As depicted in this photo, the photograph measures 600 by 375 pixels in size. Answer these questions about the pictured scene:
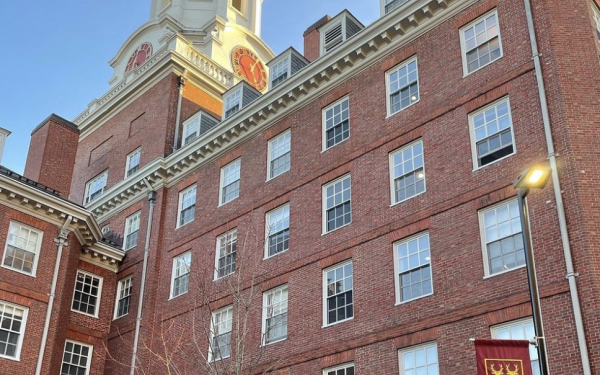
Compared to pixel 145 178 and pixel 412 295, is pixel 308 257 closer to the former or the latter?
Answer: pixel 412 295

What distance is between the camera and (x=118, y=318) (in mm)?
31422

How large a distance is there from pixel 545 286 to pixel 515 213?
2.29m

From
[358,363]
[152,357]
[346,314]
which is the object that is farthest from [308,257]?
[152,357]

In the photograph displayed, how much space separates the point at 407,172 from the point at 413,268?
3.22 m

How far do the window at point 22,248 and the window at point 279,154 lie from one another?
943 cm

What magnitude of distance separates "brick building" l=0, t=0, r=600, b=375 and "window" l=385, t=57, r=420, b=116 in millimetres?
59

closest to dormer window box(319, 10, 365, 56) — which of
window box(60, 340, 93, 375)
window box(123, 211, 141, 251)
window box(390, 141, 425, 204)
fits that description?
window box(390, 141, 425, 204)


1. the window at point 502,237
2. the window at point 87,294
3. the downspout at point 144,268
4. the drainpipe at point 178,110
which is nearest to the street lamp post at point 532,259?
the window at point 502,237

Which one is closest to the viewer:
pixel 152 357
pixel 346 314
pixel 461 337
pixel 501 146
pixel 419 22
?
pixel 461 337

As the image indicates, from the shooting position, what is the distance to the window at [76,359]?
95.3ft

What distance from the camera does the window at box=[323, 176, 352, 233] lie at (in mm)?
23938

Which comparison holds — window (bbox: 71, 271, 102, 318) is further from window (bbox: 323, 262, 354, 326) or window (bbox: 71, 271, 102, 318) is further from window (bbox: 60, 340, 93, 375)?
window (bbox: 323, 262, 354, 326)

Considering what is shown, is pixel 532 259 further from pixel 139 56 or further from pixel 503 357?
pixel 139 56

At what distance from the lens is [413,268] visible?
21.1 metres
